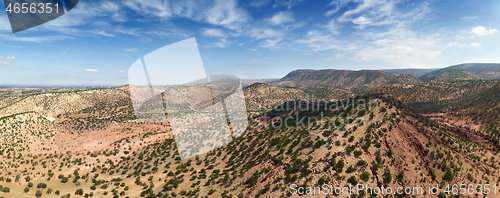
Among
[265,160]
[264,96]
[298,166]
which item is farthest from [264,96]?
[298,166]

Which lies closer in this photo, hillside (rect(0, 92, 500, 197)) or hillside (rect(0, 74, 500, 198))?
hillside (rect(0, 92, 500, 197))

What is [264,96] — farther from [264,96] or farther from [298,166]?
[298,166]

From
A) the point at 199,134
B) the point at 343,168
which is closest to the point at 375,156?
the point at 343,168

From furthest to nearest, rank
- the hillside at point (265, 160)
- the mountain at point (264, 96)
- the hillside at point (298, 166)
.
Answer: the mountain at point (264, 96) < the hillside at point (265, 160) < the hillside at point (298, 166)

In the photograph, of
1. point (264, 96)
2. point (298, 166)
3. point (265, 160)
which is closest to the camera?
point (298, 166)

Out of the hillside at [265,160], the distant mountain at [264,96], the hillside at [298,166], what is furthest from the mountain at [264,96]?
the hillside at [298,166]

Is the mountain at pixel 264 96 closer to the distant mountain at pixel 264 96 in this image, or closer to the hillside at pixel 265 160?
the distant mountain at pixel 264 96

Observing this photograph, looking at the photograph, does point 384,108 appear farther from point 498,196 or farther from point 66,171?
point 66,171

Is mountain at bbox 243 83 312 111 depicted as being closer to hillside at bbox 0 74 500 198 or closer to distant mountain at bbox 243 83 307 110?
distant mountain at bbox 243 83 307 110

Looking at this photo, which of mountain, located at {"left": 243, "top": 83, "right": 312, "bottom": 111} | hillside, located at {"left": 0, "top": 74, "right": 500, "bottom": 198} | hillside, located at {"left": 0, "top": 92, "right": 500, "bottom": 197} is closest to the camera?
hillside, located at {"left": 0, "top": 92, "right": 500, "bottom": 197}

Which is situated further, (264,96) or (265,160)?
(264,96)

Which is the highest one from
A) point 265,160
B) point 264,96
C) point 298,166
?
point 264,96

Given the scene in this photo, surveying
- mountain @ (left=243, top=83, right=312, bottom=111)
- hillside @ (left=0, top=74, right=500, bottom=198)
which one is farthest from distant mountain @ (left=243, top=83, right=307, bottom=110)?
hillside @ (left=0, top=74, right=500, bottom=198)
